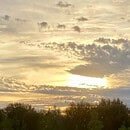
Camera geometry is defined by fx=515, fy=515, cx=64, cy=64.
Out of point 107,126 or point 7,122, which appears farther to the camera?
point 107,126

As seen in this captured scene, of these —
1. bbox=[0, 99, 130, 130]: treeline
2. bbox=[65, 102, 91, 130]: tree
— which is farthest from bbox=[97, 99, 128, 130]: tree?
bbox=[65, 102, 91, 130]: tree

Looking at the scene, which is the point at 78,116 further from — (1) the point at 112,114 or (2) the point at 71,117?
(1) the point at 112,114

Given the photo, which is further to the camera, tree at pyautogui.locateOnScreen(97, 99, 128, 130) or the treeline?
tree at pyautogui.locateOnScreen(97, 99, 128, 130)

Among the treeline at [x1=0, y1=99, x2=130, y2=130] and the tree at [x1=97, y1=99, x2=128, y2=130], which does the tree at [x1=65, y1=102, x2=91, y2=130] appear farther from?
the tree at [x1=97, y1=99, x2=128, y2=130]

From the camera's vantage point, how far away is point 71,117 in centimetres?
9700

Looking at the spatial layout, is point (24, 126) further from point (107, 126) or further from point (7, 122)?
point (107, 126)

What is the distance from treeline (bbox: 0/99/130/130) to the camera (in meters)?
88.2

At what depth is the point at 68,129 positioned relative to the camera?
91688mm

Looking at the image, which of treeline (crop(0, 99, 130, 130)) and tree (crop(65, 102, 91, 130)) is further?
tree (crop(65, 102, 91, 130))

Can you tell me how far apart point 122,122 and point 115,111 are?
540cm

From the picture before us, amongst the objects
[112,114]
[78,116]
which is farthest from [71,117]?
[112,114]

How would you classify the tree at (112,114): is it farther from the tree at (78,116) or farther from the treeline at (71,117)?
the tree at (78,116)

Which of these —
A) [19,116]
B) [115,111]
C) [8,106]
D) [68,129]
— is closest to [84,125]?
[68,129]

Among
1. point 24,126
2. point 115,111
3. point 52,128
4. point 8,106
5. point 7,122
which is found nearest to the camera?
point 52,128
